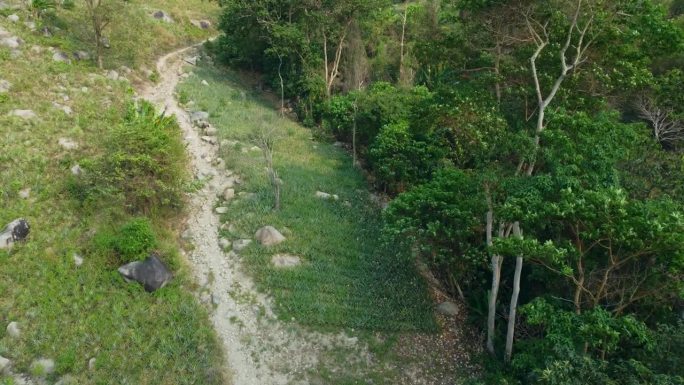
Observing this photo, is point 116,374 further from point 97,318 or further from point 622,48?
point 622,48

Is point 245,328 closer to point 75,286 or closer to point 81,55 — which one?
point 75,286

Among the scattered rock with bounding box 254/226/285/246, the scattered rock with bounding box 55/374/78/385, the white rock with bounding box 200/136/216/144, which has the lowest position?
the scattered rock with bounding box 55/374/78/385

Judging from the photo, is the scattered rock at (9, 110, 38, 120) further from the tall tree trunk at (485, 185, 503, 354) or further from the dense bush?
the tall tree trunk at (485, 185, 503, 354)

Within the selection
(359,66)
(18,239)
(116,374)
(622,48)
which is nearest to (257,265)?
(116,374)

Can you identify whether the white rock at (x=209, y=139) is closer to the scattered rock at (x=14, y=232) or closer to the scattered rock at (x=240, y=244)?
the scattered rock at (x=240, y=244)

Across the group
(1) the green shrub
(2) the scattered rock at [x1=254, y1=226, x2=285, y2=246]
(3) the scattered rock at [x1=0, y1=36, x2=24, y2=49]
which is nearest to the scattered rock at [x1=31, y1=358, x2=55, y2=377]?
(1) the green shrub
